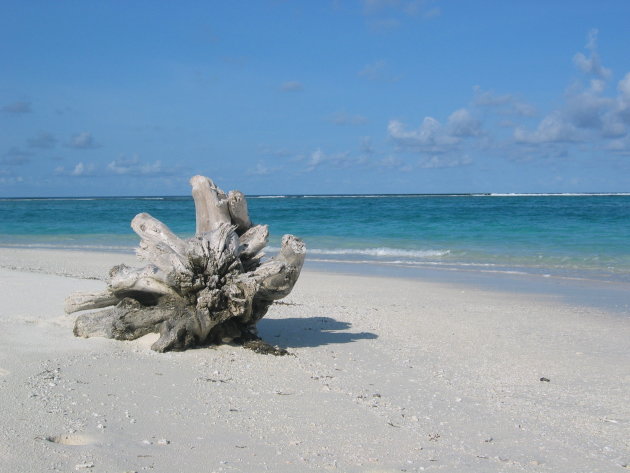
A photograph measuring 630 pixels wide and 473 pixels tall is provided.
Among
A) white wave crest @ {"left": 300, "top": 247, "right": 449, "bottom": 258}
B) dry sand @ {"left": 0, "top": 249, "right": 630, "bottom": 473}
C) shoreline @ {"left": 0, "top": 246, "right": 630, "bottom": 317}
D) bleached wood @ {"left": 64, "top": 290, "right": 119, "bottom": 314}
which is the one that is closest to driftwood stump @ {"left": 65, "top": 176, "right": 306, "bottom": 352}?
bleached wood @ {"left": 64, "top": 290, "right": 119, "bottom": 314}

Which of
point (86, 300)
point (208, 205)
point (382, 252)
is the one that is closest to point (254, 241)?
point (208, 205)

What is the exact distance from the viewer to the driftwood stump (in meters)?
5.89

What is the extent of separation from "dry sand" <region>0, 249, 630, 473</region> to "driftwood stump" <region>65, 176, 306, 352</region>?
200 mm

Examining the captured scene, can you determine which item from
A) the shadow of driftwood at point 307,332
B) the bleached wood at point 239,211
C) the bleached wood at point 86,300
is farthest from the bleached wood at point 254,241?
the bleached wood at point 86,300

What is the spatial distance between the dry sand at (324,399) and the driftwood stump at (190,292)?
0.20 metres

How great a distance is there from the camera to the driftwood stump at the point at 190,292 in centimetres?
589

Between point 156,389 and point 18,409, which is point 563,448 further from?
point 18,409

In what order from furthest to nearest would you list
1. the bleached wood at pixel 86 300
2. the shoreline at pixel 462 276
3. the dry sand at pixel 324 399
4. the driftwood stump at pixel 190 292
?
the shoreline at pixel 462 276 → the bleached wood at pixel 86 300 → the driftwood stump at pixel 190 292 → the dry sand at pixel 324 399

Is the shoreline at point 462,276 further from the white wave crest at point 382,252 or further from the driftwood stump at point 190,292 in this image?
the driftwood stump at point 190,292

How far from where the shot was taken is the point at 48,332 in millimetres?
6328

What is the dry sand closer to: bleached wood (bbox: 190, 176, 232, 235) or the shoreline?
bleached wood (bbox: 190, 176, 232, 235)

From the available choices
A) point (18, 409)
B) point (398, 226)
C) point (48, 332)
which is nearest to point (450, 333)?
point (48, 332)

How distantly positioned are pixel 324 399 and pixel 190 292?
1.78 meters

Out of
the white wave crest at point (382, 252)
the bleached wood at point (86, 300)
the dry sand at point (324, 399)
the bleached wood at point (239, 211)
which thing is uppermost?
the bleached wood at point (239, 211)
